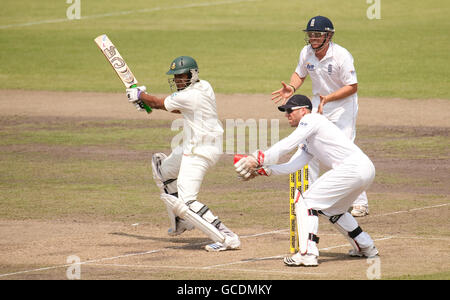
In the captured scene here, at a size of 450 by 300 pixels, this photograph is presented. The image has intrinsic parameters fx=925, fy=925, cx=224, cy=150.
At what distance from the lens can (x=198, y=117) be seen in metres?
10.5

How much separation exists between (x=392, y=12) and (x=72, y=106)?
17964 millimetres

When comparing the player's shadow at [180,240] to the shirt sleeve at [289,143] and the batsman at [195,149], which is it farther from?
the shirt sleeve at [289,143]

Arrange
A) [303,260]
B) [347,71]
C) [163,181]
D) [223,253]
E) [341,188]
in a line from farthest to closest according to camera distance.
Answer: [347,71]
[163,181]
[223,253]
[341,188]
[303,260]

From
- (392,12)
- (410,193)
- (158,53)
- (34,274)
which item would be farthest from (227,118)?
(392,12)

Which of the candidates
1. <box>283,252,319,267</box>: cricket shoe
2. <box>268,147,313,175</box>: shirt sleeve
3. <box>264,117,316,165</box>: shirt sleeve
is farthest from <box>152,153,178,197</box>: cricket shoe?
<box>283,252,319,267</box>: cricket shoe

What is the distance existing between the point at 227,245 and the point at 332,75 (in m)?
2.95

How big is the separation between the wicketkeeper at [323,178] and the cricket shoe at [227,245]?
101 centimetres

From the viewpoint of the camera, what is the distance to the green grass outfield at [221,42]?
27.2 metres

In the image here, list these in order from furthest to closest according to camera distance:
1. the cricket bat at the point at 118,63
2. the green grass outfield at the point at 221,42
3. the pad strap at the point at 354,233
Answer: the green grass outfield at the point at 221,42
the cricket bat at the point at 118,63
the pad strap at the point at 354,233

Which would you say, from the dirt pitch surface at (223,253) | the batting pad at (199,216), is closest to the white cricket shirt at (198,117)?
the batting pad at (199,216)

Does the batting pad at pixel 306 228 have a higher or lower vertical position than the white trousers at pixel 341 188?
lower

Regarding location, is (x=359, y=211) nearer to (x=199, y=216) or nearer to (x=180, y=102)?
(x=199, y=216)

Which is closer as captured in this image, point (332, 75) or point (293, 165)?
point (293, 165)

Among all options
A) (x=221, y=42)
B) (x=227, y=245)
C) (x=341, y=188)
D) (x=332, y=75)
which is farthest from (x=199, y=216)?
(x=221, y=42)
